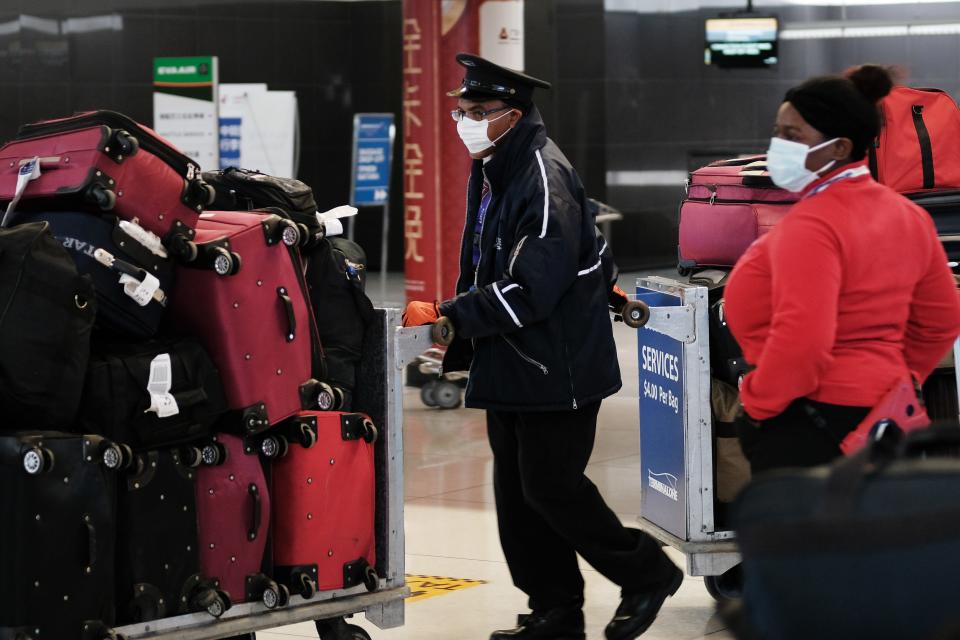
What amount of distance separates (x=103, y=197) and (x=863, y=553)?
223 centimetres

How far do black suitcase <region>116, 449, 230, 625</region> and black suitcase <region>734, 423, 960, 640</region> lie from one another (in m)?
2.05

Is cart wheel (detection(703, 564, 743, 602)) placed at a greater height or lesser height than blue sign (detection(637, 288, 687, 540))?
lesser

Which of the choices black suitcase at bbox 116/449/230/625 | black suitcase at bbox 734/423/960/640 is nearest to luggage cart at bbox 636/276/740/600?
black suitcase at bbox 116/449/230/625

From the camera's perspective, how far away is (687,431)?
480 centimetres

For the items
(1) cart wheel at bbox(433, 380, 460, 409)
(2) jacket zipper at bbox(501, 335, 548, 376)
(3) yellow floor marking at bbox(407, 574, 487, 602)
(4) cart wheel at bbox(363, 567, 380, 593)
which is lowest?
(1) cart wheel at bbox(433, 380, 460, 409)

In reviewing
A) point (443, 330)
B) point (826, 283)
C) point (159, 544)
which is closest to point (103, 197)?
point (159, 544)

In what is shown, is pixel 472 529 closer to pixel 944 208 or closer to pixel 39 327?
pixel 944 208

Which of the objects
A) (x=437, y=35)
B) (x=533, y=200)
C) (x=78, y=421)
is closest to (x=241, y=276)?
(x=78, y=421)

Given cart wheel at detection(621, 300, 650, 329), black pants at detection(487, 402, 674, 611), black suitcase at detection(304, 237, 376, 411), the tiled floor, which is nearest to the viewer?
black pants at detection(487, 402, 674, 611)

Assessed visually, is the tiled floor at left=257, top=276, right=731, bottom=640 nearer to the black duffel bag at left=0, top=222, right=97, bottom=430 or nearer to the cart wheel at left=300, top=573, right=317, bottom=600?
the cart wheel at left=300, top=573, right=317, bottom=600

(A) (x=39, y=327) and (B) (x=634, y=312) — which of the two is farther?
(B) (x=634, y=312)

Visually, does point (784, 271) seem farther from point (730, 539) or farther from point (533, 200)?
point (730, 539)

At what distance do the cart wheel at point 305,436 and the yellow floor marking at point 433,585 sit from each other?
4.37ft

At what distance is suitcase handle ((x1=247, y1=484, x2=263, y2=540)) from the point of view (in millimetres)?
4051
